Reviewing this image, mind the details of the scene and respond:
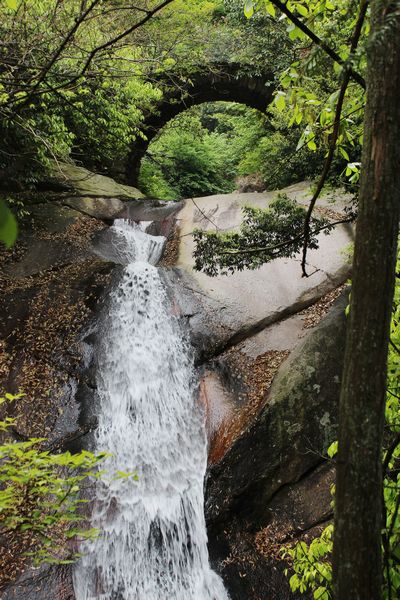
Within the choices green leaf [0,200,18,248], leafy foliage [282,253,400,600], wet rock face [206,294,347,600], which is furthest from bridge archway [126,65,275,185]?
green leaf [0,200,18,248]

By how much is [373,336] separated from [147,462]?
5.43 metres

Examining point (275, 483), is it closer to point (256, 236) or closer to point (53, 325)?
point (256, 236)

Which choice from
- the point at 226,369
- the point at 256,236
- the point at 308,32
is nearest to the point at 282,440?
the point at 226,369

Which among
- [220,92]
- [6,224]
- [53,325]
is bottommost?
[53,325]

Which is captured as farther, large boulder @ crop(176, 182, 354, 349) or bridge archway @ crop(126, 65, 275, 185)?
bridge archway @ crop(126, 65, 275, 185)

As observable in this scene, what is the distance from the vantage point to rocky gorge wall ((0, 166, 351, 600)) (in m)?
5.55

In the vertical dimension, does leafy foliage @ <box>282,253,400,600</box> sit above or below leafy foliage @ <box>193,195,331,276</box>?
below

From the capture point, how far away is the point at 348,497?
58.1 inches

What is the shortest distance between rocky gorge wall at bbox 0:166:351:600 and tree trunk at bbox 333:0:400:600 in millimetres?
2489

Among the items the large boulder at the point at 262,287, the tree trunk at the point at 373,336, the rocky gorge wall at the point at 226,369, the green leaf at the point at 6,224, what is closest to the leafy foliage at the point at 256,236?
the rocky gorge wall at the point at 226,369

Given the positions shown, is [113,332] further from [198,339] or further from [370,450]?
[370,450]

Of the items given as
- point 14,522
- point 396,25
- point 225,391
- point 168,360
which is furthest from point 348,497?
point 168,360

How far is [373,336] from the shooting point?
1474 mm

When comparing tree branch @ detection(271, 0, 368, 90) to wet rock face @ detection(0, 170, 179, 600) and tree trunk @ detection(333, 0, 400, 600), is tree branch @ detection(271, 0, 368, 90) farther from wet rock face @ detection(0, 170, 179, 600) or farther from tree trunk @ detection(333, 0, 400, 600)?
wet rock face @ detection(0, 170, 179, 600)
